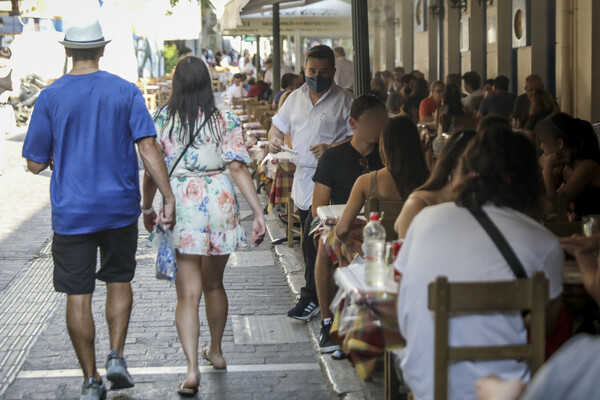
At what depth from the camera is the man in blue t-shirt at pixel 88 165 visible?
16.5ft

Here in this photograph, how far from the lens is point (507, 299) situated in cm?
341

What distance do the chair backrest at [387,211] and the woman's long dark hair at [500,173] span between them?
136 cm

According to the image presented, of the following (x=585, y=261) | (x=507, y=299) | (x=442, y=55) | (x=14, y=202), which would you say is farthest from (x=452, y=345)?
(x=442, y=55)

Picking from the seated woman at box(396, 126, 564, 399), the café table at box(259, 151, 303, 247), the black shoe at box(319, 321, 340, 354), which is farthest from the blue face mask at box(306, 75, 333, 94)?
the seated woman at box(396, 126, 564, 399)

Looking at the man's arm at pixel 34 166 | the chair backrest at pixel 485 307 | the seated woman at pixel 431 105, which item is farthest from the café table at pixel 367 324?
the seated woman at pixel 431 105

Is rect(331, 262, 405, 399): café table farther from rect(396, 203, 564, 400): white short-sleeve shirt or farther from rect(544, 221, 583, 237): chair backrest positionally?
rect(544, 221, 583, 237): chair backrest

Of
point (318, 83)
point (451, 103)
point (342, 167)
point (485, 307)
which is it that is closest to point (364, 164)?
point (342, 167)

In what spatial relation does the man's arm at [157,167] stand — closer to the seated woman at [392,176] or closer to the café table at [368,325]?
the seated woman at [392,176]

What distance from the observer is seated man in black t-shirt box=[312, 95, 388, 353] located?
243 inches

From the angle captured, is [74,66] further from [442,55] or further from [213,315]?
[442,55]

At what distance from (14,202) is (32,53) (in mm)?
18966

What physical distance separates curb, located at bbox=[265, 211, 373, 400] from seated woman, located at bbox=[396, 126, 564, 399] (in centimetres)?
177

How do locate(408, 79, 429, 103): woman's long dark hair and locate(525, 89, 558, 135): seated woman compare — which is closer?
locate(525, 89, 558, 135): seated woman

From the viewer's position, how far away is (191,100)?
17.5ft
